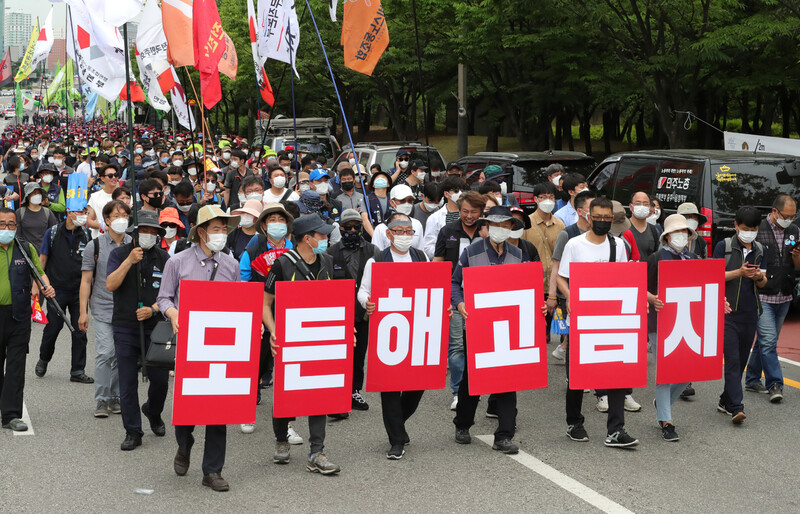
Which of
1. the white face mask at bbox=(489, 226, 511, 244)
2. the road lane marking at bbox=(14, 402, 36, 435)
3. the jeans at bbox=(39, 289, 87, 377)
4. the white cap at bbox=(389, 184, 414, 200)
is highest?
the white cap at bbox=(389, 184, 414, 200)

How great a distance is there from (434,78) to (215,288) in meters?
30.6

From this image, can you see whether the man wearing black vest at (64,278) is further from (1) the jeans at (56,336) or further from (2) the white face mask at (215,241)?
(2) the white face mask at (215,241)

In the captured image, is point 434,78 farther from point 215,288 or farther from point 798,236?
point 215,288

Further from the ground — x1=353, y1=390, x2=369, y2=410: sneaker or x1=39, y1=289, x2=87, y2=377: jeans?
x1=39, y1=289, x2=87, y2=377: jeans

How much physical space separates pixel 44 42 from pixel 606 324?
24.1m

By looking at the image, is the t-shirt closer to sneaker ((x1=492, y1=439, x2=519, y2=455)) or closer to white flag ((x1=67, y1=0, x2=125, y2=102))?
sneaker ((x1=492, y1=439, x2=519, y2=455))

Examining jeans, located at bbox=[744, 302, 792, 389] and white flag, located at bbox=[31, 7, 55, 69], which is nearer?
jeans, located at bbox=[744, 302, 792, 389]

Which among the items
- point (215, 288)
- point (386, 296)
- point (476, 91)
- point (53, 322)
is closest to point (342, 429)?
point (386, 296)

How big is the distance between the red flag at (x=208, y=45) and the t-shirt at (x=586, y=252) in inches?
231

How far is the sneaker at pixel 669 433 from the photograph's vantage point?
7.34 m

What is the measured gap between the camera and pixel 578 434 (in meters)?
7.33

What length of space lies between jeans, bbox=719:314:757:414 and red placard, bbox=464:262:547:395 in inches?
66.4

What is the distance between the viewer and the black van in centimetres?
1134

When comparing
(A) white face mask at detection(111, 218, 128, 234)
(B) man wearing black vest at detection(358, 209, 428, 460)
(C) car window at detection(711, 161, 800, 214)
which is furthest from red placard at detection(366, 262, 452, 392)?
(C) car window at detection(711, 161, 800, 214)
